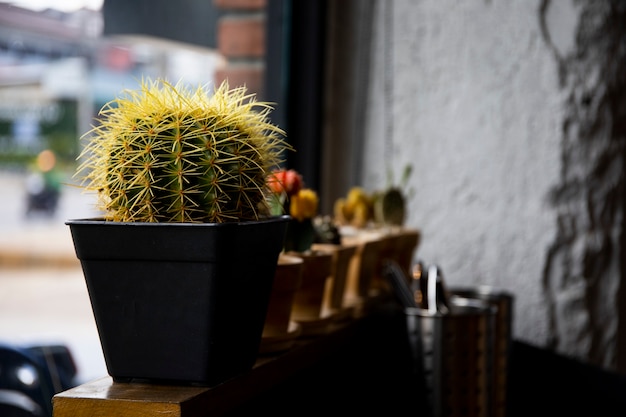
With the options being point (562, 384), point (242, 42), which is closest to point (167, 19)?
point (242, 42)

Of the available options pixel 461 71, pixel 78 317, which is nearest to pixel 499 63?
pixel 461 71

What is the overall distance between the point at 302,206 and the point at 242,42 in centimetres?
67

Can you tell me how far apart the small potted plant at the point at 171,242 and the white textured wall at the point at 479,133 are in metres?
0.98

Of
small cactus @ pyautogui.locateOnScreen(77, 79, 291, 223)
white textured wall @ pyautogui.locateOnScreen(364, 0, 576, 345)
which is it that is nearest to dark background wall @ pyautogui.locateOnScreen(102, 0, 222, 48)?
white textured wall @ pyautogui.locateOnScreen(364, 0, 576, 345)

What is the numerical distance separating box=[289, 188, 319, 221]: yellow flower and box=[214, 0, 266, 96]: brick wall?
586mm

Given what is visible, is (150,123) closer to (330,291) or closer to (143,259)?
(143,259)

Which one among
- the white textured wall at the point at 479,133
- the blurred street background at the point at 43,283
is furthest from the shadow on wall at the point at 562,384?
the blurred street background at the point at 43,283

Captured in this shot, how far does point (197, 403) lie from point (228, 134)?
9.5 inches

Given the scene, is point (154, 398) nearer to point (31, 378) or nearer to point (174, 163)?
point (174, 163)

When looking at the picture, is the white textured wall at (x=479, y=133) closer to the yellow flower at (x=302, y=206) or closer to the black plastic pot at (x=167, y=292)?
the yellow flower at (x=302, y=206)

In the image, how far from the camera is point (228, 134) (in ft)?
2.55

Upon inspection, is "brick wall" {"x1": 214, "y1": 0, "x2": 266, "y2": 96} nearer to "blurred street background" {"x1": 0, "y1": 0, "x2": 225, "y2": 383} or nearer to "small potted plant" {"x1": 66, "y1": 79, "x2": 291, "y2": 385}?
"blurred street background" {"x1": 0, "y1": 0, "x2": 225, "y2": 383}

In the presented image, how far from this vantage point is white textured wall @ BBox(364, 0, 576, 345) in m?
1.64

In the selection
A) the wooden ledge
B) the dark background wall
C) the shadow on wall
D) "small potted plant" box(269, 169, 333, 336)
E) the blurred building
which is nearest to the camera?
the wooden ledge
